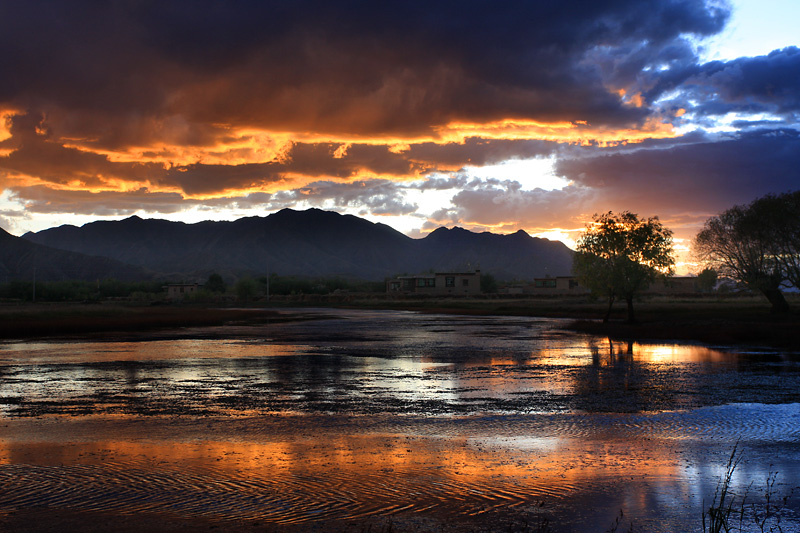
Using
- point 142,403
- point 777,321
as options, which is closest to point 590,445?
point 142,403

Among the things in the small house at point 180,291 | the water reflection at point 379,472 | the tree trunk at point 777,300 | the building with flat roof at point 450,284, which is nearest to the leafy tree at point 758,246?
the tree trunk at point 777,300

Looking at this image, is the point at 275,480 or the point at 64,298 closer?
the point at 275,480

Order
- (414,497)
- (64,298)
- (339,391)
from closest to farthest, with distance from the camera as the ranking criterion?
(414,497)
(339,391)
(64,298)

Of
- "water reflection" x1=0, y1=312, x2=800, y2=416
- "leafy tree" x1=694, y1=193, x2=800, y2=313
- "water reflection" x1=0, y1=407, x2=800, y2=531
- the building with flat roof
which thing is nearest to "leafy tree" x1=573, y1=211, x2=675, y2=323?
"leafy tree" x1=694, y1=193, x2=800, y2=313

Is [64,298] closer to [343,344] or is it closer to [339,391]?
[343,344]

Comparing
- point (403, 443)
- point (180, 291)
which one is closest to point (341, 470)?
point (403, 443)

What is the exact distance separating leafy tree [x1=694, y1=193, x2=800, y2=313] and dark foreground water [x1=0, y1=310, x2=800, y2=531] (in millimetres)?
34410

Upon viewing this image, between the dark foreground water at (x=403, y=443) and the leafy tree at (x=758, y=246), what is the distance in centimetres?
3441

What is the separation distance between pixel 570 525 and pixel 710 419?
8880 millimetres

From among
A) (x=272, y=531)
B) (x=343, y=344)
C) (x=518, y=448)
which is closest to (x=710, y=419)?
(x=518, y=448)

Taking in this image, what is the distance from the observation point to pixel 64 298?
475 feet

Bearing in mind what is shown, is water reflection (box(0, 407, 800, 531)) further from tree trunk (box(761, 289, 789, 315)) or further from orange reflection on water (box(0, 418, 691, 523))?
tree trunk (box(761, 289, 789, 315))

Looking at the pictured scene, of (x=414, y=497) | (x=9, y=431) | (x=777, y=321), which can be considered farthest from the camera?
(x=777, y=321)

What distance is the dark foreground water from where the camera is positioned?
29.5ft
